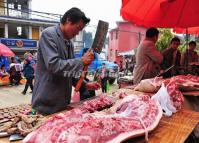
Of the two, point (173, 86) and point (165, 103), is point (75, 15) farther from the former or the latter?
point (173, 86)

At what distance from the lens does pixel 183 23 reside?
5.67m

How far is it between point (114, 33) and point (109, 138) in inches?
1786

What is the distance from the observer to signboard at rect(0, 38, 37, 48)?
3484 cm

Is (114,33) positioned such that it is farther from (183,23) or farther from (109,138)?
(109,138)

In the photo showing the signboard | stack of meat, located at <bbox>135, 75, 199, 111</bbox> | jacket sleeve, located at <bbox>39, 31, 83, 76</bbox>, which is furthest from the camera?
the signboard

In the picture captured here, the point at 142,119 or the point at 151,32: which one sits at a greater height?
the point at 151,32

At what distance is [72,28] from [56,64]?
0.49m

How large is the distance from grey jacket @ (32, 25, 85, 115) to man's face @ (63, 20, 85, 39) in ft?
0.22

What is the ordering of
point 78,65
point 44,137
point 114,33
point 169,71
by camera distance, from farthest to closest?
point 114,33
point 169,71
point 78,65
point 44,137

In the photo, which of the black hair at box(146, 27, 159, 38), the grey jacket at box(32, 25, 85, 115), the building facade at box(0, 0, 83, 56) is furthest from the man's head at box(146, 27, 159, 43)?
the building facade at box(0, 0, 83, 56)

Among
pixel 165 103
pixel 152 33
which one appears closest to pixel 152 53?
pixel 152 33

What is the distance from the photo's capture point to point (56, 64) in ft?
9.04

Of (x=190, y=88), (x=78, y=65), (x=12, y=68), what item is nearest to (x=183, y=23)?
(x=190, y=88)

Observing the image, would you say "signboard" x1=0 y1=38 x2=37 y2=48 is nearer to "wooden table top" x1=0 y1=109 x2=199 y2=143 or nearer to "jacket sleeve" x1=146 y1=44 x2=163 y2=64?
"jacket sleeve" x1=146 y1=44 x2=163 y2=64
